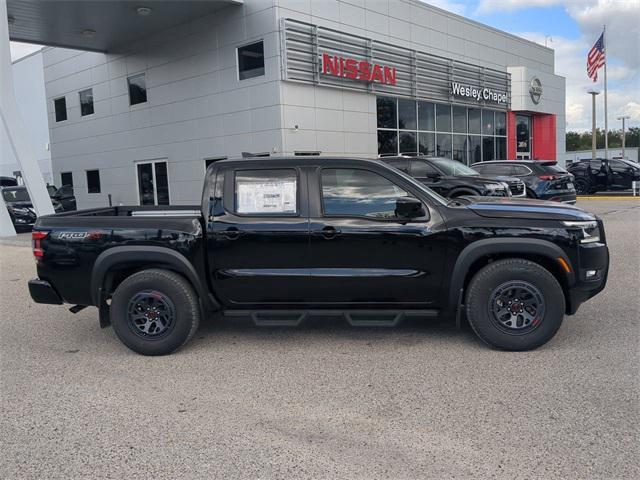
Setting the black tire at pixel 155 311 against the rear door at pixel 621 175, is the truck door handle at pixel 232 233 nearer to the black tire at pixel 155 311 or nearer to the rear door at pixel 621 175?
the black tire at pixel 155 311

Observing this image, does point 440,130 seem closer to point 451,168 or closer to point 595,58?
point 451,168

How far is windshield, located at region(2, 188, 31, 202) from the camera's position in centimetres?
1739

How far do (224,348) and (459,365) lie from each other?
2156mm

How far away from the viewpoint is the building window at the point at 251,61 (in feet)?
56.1

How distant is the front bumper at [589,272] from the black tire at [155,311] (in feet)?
11.0

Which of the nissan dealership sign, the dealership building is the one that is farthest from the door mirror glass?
the nissan dealership sign

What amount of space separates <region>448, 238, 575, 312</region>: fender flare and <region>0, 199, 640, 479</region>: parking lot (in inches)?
26.6

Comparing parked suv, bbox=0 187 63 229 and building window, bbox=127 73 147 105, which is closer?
parked suv, bbox=0 187 63 229

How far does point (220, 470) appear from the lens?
3141 millimetres

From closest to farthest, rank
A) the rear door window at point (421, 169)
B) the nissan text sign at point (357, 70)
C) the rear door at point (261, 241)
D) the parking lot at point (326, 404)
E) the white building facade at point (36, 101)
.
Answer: the parking lot at point (326, 404), the rear door at point (261, 241), the rear door window at point (421, 169), the nissan text sign at point (357, 70), the white building facade at point (36, 101)

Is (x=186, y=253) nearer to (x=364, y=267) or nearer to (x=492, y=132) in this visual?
(x=364, y=267)

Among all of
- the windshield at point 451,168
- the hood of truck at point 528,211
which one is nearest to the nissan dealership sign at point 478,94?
the windshield at point 451,168

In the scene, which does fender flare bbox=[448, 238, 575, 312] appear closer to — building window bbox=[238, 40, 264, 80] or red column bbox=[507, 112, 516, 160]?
building window bbox=[238, 40, 264, 80]

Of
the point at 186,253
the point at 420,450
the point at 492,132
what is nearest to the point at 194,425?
the point at 420,450
